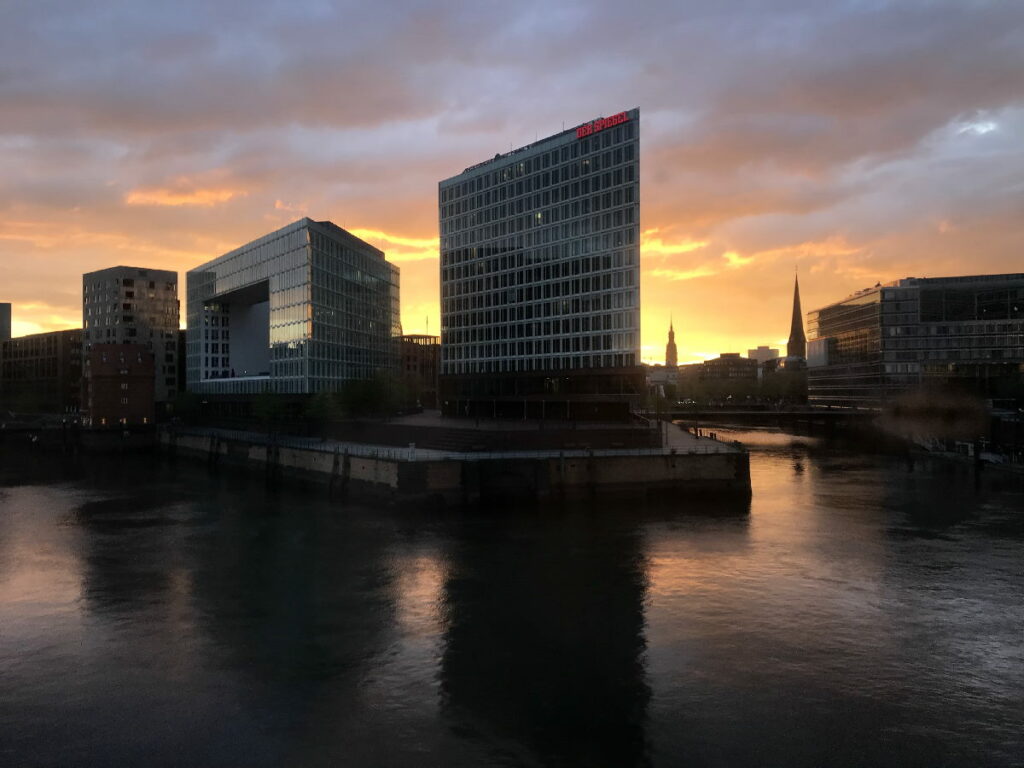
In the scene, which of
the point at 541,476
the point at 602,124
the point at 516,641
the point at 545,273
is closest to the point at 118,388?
the point at 545,273

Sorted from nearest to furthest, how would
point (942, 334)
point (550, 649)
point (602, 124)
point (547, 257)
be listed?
point (550, 649) < point (602, 124) < point (547, 257) < point (942, 334)

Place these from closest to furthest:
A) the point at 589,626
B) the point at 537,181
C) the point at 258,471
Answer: the point at 589,626 → the point at 258,471 → the point at 537,181

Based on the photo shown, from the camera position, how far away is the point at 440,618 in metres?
33.3

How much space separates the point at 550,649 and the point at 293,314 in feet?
332

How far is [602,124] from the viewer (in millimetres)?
107000

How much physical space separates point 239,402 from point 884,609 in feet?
409

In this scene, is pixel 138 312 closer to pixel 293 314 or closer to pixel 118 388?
pixel 118 388

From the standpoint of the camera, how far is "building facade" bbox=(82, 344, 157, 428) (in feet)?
445

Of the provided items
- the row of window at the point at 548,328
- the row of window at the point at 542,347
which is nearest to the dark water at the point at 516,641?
the row of window at the point at 542,347

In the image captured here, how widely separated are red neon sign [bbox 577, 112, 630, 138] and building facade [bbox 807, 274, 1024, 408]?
102532mm

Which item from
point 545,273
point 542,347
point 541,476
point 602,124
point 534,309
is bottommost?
point 541,476

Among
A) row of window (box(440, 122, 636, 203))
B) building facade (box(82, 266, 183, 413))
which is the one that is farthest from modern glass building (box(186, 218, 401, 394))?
building facade (box(82, 266, 183, 413))

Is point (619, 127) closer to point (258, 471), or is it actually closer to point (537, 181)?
point (537, 181)

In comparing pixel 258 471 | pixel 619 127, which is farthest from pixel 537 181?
pixel 258 471
